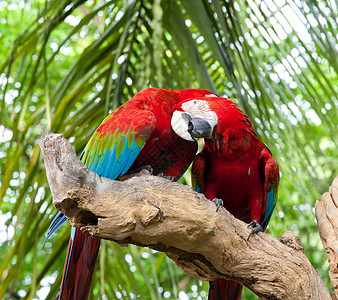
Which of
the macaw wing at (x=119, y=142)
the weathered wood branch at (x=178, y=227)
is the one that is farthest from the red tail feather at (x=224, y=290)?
the macaw wing at (x=119, y=142)

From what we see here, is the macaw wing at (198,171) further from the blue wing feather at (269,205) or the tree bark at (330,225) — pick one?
the tree bark at (330,225)

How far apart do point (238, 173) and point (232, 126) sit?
15 cm

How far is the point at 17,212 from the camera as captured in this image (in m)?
1.40

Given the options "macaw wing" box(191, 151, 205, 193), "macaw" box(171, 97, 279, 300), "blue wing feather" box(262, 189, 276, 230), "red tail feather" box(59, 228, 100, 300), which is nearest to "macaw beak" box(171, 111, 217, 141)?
"macaw" box(171, 97, 279, 300)

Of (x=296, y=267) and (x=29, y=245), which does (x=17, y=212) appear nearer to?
(x=29, y=245)

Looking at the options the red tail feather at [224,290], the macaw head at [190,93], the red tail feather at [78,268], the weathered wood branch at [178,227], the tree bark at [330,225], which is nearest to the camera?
the weathered wood branch at [178,227]

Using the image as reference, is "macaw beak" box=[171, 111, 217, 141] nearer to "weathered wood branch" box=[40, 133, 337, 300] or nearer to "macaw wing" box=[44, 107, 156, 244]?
"macaw wing" box=[44, 107, 156, 244]

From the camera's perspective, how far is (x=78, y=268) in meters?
1.23

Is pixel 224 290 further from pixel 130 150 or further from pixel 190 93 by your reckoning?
pixel 190 93

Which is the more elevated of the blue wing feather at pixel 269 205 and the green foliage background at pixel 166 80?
the green foliage background at pixel 166 80

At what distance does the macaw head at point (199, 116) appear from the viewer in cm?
124

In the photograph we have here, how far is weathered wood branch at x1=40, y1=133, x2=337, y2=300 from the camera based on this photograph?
84 cm

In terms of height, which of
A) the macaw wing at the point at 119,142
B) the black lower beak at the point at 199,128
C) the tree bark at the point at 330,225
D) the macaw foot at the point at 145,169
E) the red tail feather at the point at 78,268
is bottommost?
the tree bark at the point at 330,225

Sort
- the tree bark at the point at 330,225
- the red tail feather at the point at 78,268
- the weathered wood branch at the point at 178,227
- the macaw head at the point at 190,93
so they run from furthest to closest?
the macaw head at the point at 190,93 < the red tail feather at the point at 78,268 < the tree bark at the point at 330,225 < the weathered wood branch at the point at 178,227
